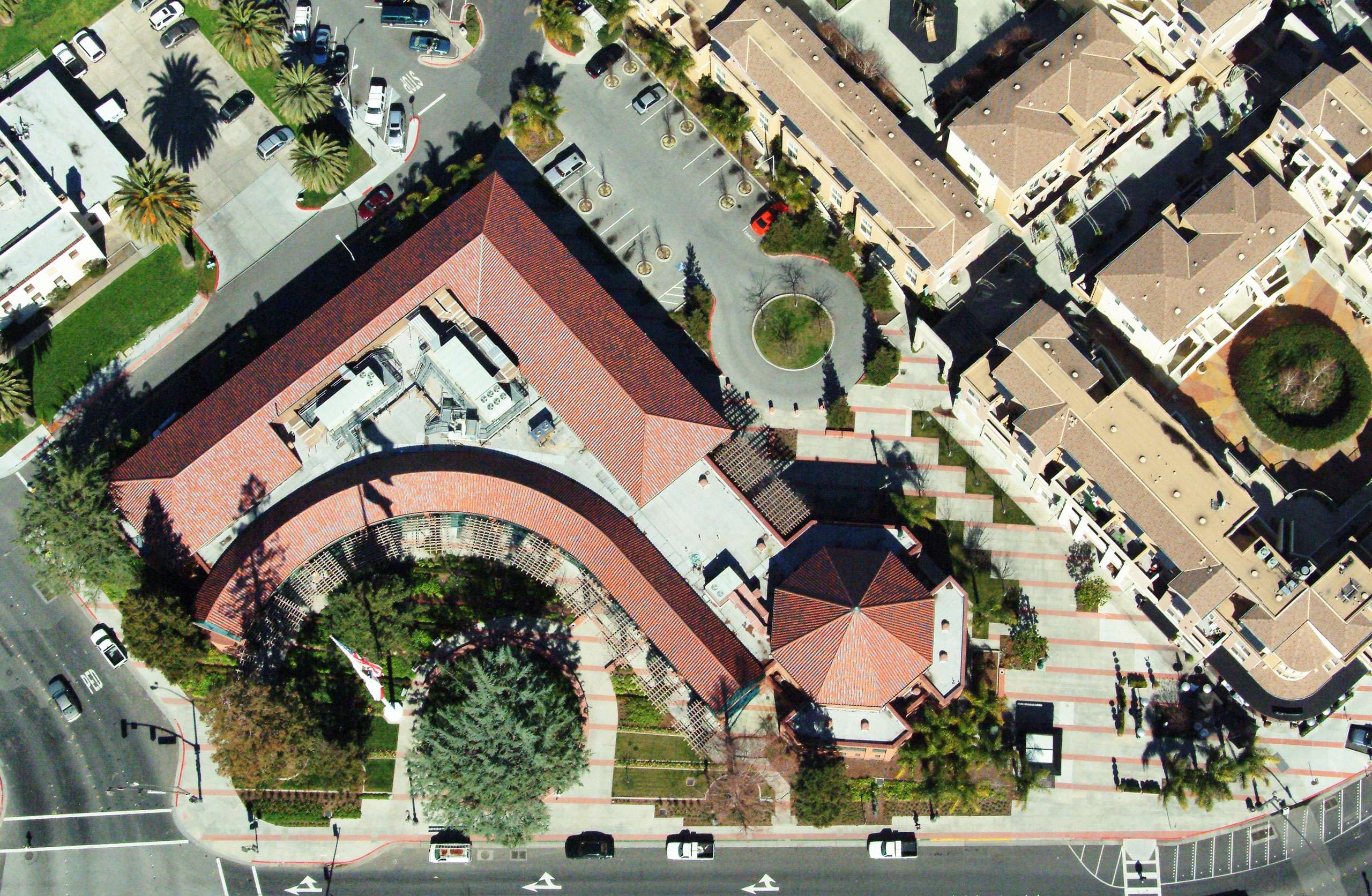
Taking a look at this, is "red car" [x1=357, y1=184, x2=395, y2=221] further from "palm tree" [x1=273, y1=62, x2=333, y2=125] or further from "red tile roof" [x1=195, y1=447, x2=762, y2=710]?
"red tile roof" [x1=195, y1=447, x2=762, y2=710]

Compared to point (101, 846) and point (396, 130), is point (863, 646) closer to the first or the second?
point (396, 130)

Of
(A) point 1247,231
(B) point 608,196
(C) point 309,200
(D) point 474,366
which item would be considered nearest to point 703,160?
(B) point 608,196

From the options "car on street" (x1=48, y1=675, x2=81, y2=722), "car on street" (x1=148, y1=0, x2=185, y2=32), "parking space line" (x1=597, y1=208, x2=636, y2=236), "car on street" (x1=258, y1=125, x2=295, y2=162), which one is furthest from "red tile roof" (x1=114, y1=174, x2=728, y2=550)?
"car on street" (x1=148, y1=0, x2=185, y2=32)

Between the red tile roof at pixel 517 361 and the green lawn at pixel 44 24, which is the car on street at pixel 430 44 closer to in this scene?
the red tile roof at pixel 517 361

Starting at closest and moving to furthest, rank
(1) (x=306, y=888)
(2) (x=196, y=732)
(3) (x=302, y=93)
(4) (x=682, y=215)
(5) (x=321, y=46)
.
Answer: (1) (x=306, y=888) < (2) (x=196, y=732) < (3) (x=302, y=93) < (4) (x=682, y=215) < (5) (x=321, y=46)

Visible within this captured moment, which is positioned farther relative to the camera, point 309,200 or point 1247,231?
point 309,200

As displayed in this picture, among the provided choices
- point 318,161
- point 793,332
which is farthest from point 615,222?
point 318,161

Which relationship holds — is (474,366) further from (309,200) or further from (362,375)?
(309,200)
